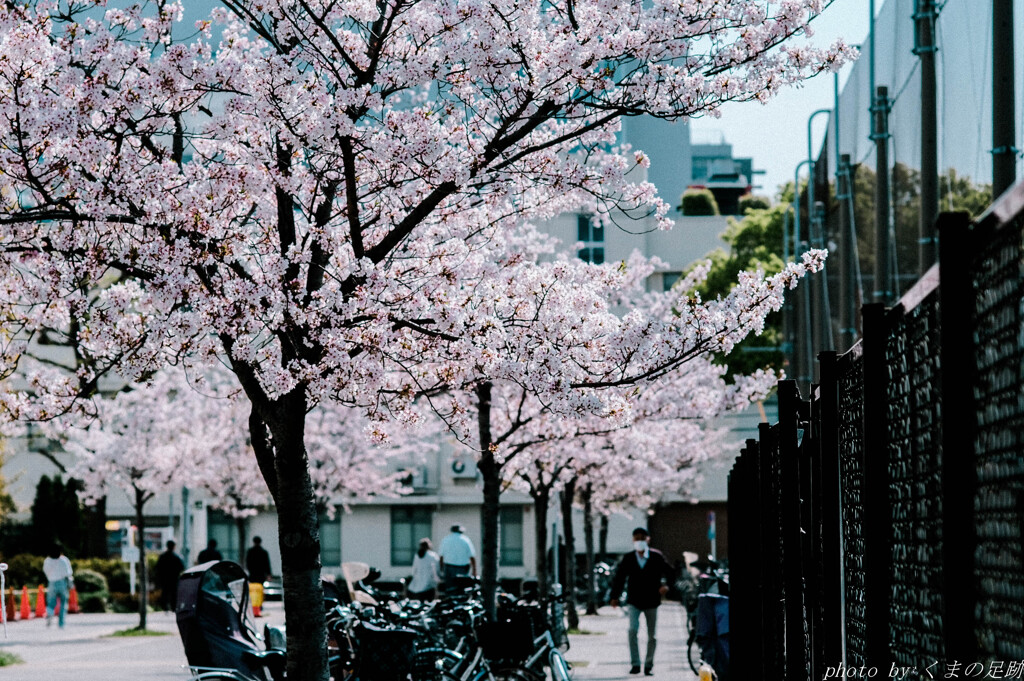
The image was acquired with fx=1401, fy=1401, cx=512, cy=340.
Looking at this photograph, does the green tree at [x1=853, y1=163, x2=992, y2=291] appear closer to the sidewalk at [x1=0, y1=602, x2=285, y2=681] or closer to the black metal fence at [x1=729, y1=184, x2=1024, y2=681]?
the black metal fence at [x1=729, y1=184, x2=1024, y2=681]

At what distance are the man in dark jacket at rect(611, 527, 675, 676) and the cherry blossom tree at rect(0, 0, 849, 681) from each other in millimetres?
8478

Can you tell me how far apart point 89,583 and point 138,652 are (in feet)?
59.2

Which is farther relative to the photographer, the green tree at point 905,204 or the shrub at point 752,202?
the shrub at point 752,202

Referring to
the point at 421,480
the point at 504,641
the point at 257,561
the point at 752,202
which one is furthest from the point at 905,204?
the point at 752,202

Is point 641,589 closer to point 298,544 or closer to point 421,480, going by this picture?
point 298,544

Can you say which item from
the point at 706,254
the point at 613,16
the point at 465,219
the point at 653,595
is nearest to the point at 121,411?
the point at 653,595

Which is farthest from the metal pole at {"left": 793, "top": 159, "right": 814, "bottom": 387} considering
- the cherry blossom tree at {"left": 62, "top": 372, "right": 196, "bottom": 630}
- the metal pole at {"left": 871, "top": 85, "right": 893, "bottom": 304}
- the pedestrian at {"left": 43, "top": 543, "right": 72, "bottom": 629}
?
the pedestrian at {"left": 43, "top": 543, "right": 72, "bottom": 629}

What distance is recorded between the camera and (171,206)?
9.29 meters

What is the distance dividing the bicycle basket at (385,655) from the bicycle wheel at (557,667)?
4.55ft

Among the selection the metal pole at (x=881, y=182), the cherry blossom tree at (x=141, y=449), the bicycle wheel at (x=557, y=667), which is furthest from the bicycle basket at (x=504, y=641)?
the cherry blossom tree at (x=141, y=449)

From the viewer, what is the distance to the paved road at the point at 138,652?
18531 mm

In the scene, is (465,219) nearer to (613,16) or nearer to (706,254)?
(613,16)

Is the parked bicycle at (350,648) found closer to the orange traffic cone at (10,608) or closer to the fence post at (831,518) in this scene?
the fence post at (831,518)

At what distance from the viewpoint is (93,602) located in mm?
39969
